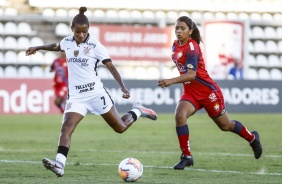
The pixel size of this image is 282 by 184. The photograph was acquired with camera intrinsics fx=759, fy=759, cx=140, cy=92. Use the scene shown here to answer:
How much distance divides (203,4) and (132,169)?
2602 cm

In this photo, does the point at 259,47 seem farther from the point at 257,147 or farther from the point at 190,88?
the point at 190,88

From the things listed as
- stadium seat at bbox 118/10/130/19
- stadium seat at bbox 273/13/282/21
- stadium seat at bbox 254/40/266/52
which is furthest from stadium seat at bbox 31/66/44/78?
stadium seat at bbox 273/13/282/21

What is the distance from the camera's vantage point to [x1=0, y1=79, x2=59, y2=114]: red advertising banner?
2622 centimetres

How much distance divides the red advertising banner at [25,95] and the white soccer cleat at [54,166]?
17346 millimetres

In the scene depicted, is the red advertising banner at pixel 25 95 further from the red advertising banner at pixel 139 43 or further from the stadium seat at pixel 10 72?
the red advertising banner at pixel 139 43

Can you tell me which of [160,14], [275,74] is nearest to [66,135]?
[275,74]

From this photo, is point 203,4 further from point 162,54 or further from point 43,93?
point 43,93

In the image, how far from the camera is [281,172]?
1036 cm

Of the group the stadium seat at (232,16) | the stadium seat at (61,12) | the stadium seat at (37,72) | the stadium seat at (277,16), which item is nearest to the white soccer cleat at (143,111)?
the stadium seat at (37,72)

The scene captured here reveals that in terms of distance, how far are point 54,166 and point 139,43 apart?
21.4m

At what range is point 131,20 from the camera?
105 ft

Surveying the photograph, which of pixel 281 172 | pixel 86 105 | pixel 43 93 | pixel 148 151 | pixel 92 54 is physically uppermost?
pixel 92 54

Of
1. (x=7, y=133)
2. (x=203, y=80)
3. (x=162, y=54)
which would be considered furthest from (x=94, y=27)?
(x=203, y=80)

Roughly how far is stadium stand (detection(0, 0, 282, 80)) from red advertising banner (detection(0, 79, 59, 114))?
3.28m
